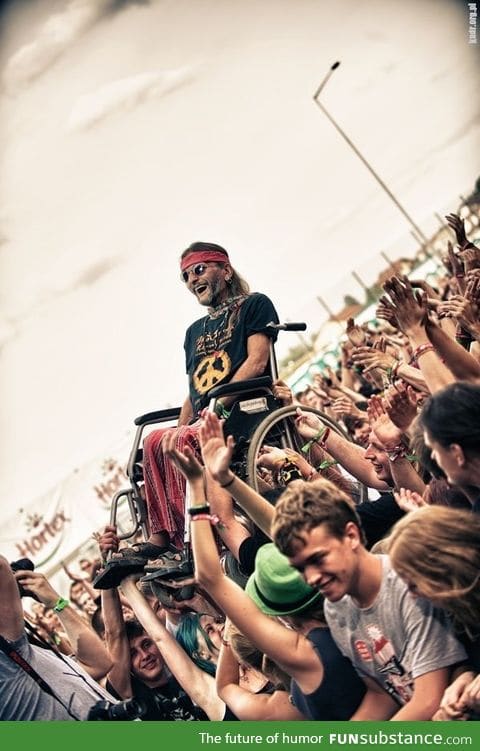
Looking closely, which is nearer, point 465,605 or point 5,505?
point 465,605

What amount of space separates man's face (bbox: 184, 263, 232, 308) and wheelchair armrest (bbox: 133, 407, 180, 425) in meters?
0.64

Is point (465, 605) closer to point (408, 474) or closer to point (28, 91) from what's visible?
point (408, 474)

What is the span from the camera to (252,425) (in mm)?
5016

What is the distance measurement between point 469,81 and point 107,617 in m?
3.67

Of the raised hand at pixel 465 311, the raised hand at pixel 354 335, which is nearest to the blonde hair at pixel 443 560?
the raised hand at pixel 465 311

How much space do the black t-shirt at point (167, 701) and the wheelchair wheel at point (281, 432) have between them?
1073 mm

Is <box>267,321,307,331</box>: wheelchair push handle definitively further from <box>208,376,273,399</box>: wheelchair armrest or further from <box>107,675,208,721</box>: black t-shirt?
<box>107,675,208,721</box>: black t-shirt

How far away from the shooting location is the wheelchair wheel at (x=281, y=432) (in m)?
4.71

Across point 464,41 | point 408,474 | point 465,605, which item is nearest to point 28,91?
point 464,41

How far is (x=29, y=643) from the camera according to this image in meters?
4.94

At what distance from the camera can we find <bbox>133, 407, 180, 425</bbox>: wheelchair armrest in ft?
18.3

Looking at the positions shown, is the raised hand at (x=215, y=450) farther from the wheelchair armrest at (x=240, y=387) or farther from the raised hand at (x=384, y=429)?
the wheelchair armrest at (x=240, y=387)

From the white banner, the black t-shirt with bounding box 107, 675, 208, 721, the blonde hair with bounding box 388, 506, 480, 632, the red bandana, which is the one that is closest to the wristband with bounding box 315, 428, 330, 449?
the red bandana

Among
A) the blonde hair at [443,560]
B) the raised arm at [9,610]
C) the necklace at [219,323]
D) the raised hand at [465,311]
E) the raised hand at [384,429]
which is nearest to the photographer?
the blonde hair at [443,560]
